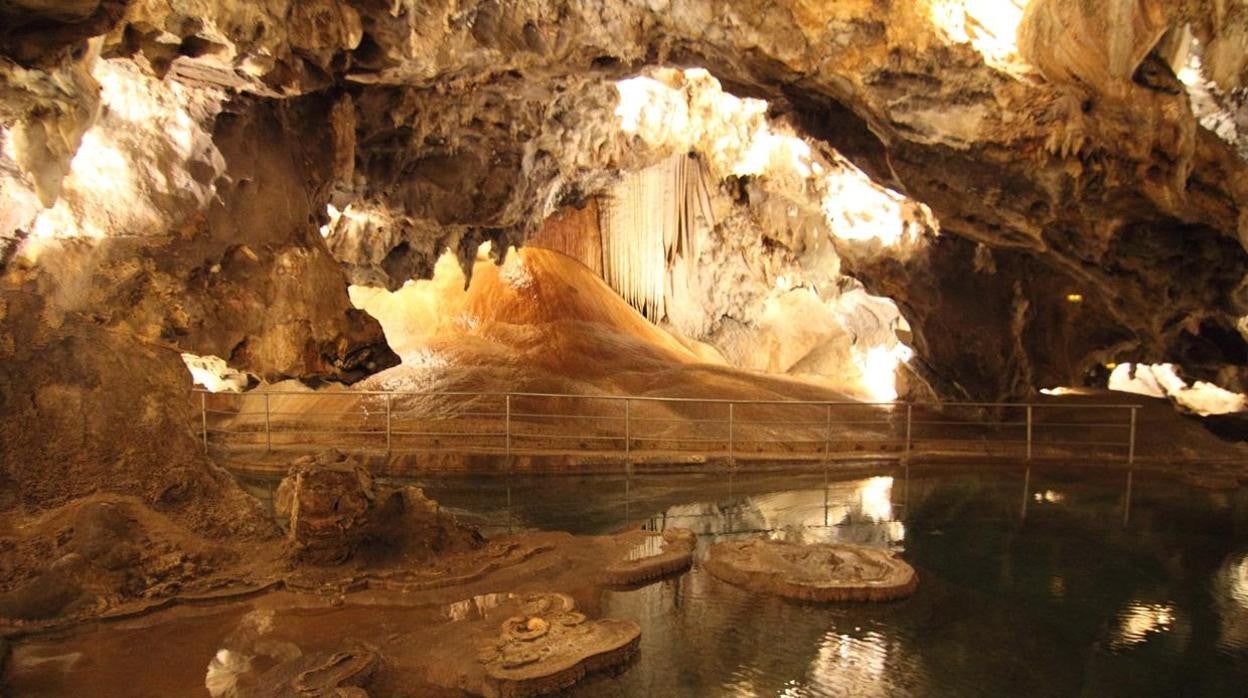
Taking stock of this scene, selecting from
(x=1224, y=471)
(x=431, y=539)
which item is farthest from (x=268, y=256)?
(x=1224, y=471)

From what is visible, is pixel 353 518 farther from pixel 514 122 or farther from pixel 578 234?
pixel 578 234

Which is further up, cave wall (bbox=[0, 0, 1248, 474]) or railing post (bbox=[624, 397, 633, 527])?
cave wall (bbox=[0, 0, 1248, 474])

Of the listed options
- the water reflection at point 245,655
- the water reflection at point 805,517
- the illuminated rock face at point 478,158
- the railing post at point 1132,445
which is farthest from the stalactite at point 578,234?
the water reflection at point 245,655

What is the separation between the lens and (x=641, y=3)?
7.33 meters

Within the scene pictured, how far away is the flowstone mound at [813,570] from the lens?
17.1 feet

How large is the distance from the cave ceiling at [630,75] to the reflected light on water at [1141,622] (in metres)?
2.91

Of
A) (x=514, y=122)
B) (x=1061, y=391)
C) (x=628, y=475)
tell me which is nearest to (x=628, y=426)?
(x=628, y=475)

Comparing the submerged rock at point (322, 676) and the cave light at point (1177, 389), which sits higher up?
the cave light at point (1177, 389)

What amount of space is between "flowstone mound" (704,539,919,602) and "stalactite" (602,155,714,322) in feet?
35.2

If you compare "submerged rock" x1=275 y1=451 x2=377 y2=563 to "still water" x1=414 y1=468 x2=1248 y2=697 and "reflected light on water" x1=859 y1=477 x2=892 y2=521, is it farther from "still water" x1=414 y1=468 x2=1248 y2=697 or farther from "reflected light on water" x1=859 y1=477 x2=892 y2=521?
"reflected light on water" x1=859 y1=477 x2=892 y2=521

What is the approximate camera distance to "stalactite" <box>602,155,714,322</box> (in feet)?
52.3

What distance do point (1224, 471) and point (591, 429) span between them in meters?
7.49

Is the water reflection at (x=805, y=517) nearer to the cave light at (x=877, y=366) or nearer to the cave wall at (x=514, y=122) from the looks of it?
the cave wall at (x=514, y=122)

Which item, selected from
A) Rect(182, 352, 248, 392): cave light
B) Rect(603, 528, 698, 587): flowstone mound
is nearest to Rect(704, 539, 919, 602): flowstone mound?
Rect(603, 528, 698, 587): flowstone mound
